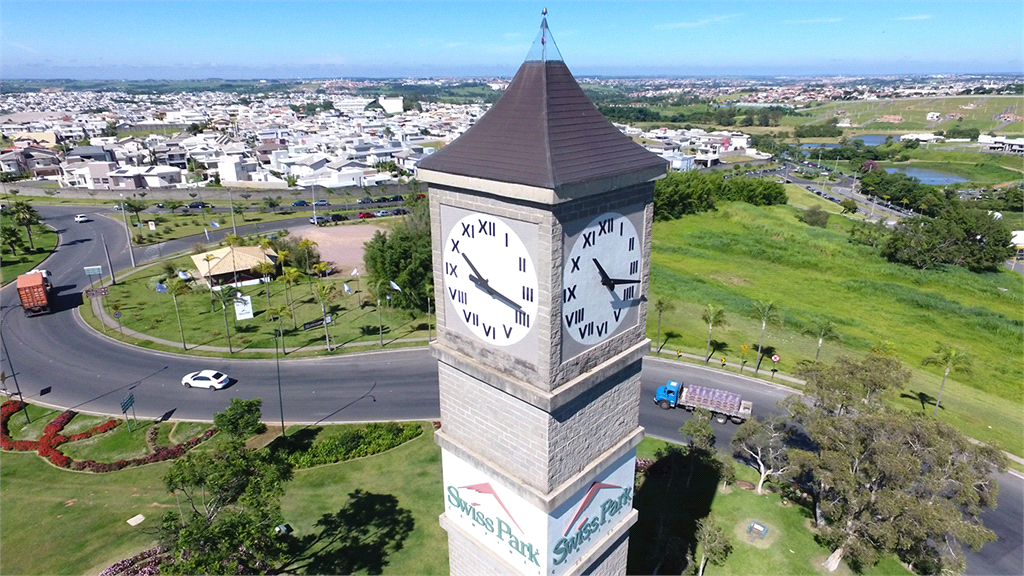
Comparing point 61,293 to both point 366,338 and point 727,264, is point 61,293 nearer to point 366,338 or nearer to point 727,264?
point 366,338

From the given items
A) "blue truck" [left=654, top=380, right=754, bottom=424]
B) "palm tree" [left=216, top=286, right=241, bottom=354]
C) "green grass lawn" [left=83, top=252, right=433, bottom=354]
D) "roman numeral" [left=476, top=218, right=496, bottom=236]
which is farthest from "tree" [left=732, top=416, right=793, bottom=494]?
"palm tree" [left=216, top=286, right=241, bottom=354]

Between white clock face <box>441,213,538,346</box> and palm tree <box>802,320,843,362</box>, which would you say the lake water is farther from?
Result: white clock face <box>441,213,538,346</box>

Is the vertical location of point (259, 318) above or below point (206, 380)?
below

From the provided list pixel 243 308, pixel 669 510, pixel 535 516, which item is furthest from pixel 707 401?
pixel 243 308

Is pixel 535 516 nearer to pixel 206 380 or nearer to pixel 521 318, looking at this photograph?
pixel 521 318

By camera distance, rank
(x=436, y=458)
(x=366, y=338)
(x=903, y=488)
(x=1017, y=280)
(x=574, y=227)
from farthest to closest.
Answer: (x=1017, y=280) → (x=366, y=338) → (x=436, y=458) → (x=903, y=488) → (x=574, y=227)

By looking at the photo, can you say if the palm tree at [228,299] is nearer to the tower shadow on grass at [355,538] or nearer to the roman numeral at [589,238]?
the tower shadow on grass at [355,538]

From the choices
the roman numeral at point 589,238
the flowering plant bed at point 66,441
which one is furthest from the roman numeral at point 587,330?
the flowering plant bed at point 66,441

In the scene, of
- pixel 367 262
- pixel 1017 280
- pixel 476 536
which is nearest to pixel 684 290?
pixel 367 262
